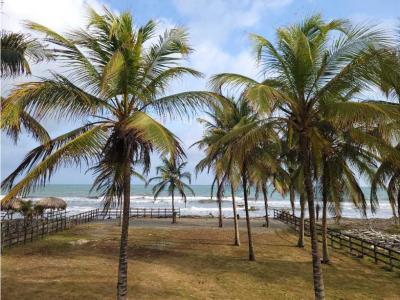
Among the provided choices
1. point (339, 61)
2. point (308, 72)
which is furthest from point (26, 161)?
point (339, 61)

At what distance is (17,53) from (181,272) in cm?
1023

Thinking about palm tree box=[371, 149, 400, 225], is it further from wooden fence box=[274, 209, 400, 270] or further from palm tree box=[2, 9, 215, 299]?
palm tree box=[2, 9, 215, 299]

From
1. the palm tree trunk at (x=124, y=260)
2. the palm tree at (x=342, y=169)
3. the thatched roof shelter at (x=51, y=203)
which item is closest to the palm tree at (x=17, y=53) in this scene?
the palm tree trunk at (x=124, y=260)

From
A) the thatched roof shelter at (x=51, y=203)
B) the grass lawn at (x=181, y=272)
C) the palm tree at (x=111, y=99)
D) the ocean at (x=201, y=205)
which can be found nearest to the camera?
the palm tree at (x=111, y=99)

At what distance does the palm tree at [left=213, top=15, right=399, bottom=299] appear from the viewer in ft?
25.6

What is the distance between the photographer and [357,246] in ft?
72.0

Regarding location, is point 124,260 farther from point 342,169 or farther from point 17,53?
point 342,169

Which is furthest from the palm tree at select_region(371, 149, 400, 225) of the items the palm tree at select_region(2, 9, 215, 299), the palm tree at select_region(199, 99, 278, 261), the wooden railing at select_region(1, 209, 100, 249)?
the wooden railing at select_region(1, 209, 100, 249)

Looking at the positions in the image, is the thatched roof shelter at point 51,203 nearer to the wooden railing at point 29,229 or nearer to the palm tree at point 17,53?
the wooden railing at point 29,229

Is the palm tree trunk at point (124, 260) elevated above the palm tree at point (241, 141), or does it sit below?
below

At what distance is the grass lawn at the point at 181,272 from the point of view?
11266 millimetres

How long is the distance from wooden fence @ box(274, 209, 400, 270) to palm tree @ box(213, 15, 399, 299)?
9.30m

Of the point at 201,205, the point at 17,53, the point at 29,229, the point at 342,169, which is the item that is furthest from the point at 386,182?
the point at 201,205

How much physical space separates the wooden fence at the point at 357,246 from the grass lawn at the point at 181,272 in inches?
26.5
